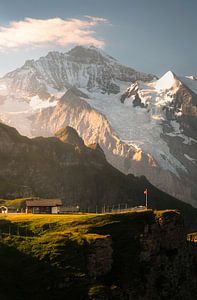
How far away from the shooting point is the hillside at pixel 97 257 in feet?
427

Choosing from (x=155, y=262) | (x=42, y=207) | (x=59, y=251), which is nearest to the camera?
(x=59, y=251)

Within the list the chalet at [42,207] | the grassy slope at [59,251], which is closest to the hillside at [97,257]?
the grassy slope at [59,251]

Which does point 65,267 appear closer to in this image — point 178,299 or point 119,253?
point 119,253

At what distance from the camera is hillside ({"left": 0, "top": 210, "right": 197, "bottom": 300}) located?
427ft

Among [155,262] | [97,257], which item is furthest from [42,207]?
[97,257]

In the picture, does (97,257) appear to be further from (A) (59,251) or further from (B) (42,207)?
(B) (42,207)

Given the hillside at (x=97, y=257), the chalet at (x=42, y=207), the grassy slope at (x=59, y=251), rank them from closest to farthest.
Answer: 1. the grassy slope at (x=59, y=251)
2. the hillside at (x=97, y=257)
3. the chalet at (x=42, y=207)

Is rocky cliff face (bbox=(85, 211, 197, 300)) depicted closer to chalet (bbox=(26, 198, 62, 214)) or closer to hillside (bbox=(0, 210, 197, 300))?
hillside (bbox=(0, 210, 197, 300))

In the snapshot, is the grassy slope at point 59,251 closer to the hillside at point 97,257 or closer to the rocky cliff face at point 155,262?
the hillside at point 97,257

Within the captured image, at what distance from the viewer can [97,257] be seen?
453 feet

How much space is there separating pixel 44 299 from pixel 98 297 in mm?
10096

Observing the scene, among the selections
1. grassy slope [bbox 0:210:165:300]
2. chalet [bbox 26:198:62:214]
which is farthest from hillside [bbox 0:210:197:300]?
chalet [bbox 26:198:62:214]

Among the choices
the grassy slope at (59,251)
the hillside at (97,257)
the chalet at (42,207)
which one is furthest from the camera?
the chalet at (42,207)

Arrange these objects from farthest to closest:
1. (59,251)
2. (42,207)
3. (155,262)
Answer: (42,207), (155,262), (59,251)
